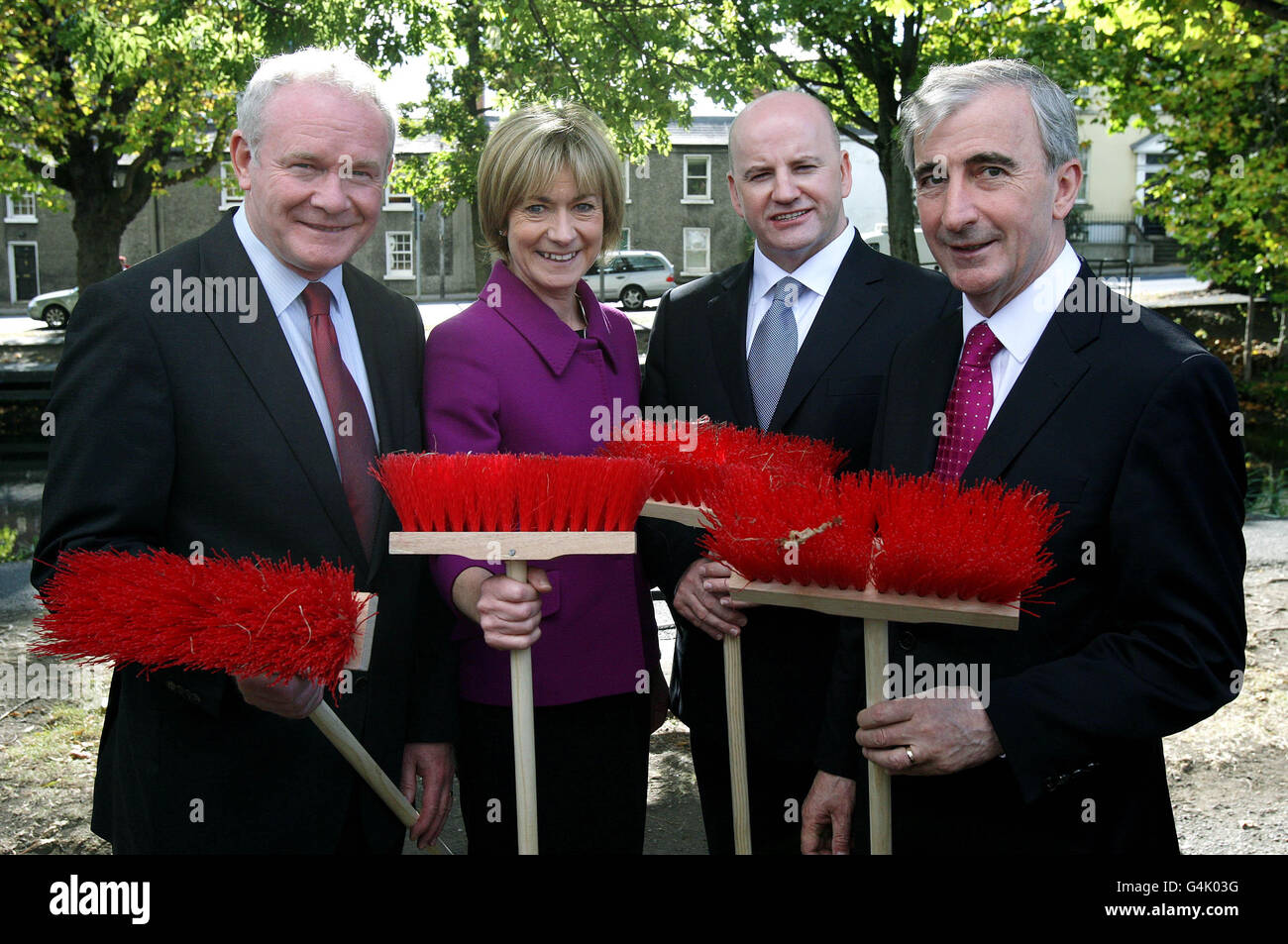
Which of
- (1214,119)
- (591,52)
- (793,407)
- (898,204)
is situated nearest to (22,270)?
(898,204)

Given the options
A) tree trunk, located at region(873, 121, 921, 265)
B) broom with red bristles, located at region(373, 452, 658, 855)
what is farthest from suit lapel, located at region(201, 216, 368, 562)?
tree trunk, located at region(873, 121, 921, 265)

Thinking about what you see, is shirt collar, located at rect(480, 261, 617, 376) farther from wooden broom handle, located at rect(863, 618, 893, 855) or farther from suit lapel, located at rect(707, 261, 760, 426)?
wooden broom handle, located at rect(863, 618, 893, 855)

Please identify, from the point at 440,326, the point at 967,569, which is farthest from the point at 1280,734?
the point at 440,326

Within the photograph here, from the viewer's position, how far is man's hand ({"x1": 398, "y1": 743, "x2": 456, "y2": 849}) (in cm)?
312

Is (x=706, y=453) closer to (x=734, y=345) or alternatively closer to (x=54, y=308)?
(x=734, y=345)

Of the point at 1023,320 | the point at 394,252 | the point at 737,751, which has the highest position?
the point at 394,252

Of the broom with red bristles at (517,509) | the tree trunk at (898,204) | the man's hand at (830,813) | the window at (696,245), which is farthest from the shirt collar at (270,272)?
the window at (696,245)

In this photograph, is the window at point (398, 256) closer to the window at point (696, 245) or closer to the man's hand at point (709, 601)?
the window at point (696, 245)

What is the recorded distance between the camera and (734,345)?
357 cm

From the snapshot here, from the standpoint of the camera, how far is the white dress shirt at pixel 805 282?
3.51 meters

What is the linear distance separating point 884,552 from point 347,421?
1463 mm

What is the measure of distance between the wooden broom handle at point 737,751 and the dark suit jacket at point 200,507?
97 cm

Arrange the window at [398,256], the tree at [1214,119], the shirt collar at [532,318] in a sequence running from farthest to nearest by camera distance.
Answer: the window at [398,256] < the tree at [1214,119] < the shirt collar at [532,318]

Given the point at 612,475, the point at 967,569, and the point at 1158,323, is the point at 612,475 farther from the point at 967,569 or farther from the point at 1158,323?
the point at 1158,323
